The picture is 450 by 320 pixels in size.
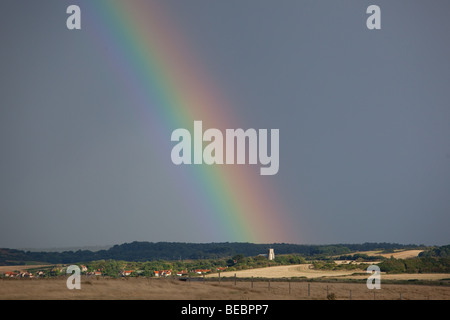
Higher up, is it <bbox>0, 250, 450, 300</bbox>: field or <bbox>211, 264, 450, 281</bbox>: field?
<bbox>0, 250, 450, 300</bbox>: field

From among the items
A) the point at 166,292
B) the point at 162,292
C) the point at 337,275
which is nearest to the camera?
the point at 162,292

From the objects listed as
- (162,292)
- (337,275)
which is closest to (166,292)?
(162,292)

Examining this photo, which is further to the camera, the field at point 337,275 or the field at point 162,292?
the field at point 337,275

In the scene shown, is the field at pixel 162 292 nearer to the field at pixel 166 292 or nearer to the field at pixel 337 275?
the field at pixel 166 292

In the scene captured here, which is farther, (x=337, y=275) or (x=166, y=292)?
(x=337, y=275)

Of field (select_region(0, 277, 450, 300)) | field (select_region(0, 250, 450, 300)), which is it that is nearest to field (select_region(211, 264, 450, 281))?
field (select_region(0, 250, 450, 300))

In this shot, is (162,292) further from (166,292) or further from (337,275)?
(337,275)

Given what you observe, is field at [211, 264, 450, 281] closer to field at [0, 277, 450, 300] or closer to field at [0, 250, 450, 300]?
field at [0, 250, 450, 300]

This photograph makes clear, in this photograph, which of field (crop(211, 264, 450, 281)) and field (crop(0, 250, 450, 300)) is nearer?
field (crop(0, 250, 450, 300))

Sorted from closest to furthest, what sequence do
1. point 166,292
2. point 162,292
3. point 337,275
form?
point 162,292 → point 166,292 → point 337,275

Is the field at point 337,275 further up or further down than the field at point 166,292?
further down

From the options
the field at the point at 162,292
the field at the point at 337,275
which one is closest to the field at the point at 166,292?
the field at the point at 162,292
